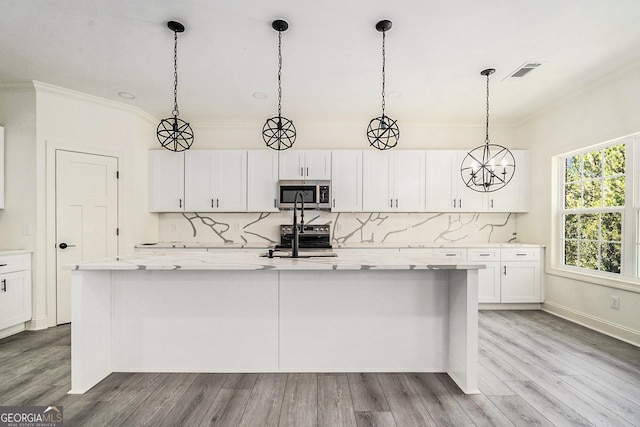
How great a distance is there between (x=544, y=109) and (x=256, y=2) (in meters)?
3.97

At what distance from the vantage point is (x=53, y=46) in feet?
8.71

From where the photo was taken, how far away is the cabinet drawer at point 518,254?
13.5 ft

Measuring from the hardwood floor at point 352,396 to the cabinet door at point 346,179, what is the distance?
2.48m

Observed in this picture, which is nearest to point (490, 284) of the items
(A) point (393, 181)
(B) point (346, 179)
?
(A) point (393, 181)

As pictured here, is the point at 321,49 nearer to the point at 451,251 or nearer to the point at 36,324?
the point at 451,251

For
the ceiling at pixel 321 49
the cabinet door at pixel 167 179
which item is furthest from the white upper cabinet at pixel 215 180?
the ceiling at pixel 321 49

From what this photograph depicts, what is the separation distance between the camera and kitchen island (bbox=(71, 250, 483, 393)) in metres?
2.34

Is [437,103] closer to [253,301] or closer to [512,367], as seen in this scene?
[512,367]

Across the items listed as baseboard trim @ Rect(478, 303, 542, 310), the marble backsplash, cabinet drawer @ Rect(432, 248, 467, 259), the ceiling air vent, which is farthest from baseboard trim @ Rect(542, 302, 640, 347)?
the ceiling air vent

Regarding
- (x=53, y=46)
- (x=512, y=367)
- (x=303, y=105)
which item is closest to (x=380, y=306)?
(x=512, y=367)

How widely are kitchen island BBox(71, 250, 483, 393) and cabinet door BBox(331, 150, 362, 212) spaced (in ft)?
7.12

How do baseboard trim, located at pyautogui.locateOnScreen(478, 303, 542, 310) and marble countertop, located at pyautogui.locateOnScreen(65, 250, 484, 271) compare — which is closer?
marble countertop, located at pyautogui.locateOnScreen(65, 250, 484, 271)

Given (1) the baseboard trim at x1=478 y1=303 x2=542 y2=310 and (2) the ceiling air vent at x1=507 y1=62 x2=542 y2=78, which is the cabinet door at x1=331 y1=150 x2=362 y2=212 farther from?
(1) the baseboard trim at x1=478 y1=303 x2=542 y2=310

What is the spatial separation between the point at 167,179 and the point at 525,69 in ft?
15.0
